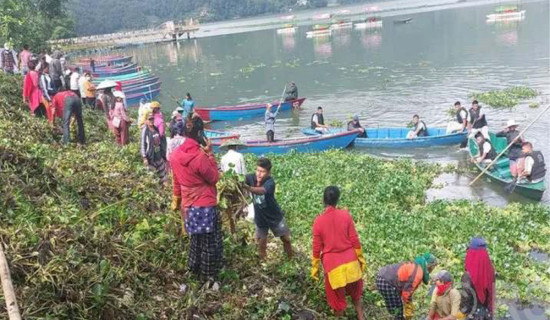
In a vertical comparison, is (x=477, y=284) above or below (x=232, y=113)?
above

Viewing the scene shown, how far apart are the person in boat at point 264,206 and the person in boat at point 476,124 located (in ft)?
37.7

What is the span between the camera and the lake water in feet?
77.7

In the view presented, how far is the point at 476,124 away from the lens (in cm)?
1786

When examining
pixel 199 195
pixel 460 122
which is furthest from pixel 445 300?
pixel 460 122

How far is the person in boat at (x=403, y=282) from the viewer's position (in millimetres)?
6387

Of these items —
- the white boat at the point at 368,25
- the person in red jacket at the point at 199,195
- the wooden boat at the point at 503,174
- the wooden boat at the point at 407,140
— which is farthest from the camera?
the white boat at the point at 368,25

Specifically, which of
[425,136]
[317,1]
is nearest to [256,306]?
[425,136]

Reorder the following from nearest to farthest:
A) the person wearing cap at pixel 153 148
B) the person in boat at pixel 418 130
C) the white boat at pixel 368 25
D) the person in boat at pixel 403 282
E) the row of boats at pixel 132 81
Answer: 1. the person in boat at pixel 403 282
2. the person wearing cap at pixel 153 148
3. the person in boat at pixel 418 130
4. the row of boats at pixel 132 81
5. the white boat at pixel 368 25

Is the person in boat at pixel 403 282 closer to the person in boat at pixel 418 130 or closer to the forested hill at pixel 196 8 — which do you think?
the person in boat at pixel 418 130

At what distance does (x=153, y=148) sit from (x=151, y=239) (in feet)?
11.1

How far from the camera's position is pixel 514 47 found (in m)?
44.8

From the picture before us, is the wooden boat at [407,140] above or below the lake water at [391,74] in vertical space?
below

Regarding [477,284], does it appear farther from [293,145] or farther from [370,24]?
[370,24]

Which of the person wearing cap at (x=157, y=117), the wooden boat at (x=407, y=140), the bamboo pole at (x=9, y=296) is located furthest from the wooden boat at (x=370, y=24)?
the bamboo pole at (x=9, y=296)
